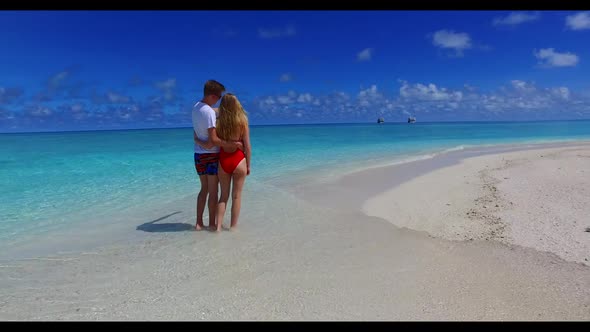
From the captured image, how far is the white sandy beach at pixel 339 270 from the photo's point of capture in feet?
9.61

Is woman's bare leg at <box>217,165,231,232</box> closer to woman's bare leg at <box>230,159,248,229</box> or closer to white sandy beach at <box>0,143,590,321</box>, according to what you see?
woman's bare leg at <box>230,159,248,229</box>

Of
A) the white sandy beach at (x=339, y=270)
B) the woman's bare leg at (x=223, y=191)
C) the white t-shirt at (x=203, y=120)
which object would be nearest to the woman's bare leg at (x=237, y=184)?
the woman's bare leg at (x=223, y=191)

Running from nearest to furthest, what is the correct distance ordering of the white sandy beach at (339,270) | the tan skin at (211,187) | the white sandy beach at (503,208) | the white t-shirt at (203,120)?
the white sandy beach at (339,270)
the white sandy beach at (503,208)
the white t-shirt at (203,120)
the tan skin at (211,187)

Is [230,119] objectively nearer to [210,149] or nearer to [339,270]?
[210,149]

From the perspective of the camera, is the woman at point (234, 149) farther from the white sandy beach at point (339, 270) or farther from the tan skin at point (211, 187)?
the white sandy beach at point (339, 270)

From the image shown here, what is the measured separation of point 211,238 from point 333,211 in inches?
92.9

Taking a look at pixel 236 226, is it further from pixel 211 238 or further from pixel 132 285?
pixel 132 285

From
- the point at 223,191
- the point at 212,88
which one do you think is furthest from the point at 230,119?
the point at 223,191

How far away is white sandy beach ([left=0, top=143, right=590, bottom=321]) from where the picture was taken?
2.93m

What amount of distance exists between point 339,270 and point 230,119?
2.52 meters

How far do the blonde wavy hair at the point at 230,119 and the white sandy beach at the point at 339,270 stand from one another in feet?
4.76

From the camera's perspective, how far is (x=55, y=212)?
691 centimetres

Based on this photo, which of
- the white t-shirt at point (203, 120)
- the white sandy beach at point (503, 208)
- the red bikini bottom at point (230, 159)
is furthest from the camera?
the red bikini bottom at point (230, 159)

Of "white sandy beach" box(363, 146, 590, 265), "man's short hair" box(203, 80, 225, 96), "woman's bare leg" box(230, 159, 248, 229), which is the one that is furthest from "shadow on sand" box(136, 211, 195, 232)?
"white sandy beach" box(363, 146, 590, 265)
